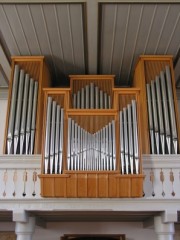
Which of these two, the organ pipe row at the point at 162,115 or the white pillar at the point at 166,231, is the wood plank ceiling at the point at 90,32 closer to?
the organ pipe row at the point at 162,115

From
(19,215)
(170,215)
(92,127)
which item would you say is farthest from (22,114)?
(170,215)

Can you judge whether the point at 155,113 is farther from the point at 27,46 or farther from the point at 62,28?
the point at 27,46

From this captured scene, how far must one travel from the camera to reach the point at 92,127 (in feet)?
18.3

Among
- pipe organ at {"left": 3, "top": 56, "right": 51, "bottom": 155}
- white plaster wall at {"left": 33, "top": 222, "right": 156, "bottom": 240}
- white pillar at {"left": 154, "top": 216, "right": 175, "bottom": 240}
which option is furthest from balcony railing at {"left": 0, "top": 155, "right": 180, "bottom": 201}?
white plaster wall at {"left": 33, "top": 222, "right": 156, "bottom": 240}

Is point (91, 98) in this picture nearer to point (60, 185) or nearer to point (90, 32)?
point (90, 32)

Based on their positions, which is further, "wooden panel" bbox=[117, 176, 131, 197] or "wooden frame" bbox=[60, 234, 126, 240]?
"wooden frame" bbox=[60, 234, 126, 240]

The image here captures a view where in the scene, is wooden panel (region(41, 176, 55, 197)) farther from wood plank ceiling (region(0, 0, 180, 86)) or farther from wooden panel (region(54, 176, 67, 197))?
wood plank ceiling (region(0, 0, 180, 86))

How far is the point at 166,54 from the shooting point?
6477 millimetres

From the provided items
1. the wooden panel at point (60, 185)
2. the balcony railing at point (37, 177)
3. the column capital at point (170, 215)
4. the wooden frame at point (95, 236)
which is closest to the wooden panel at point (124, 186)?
the balcony railing at point (37, 177)

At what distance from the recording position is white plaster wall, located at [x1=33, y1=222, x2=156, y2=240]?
7012 mm

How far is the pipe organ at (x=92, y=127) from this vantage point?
521 centimetres

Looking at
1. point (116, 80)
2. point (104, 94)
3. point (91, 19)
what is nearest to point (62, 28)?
point (91, 19)

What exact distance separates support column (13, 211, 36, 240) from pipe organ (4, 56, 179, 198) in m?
0.54

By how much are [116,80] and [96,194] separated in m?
3.24
